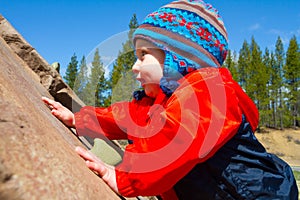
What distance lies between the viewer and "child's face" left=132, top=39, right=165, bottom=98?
2.12 m

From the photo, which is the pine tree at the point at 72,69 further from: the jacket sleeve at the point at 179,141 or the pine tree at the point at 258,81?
the jacket sleeve at the point at 179,141

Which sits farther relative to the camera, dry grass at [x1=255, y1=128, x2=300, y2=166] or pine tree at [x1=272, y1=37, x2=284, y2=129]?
pine tree at [x1=272, y1=37, x2=284, y2=129]

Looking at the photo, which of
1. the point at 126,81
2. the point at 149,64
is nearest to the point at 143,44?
the point at 149,64

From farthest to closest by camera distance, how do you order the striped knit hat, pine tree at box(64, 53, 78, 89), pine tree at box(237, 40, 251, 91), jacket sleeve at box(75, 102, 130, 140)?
pine tree at box(237, 40, 251, 91) < pine tree at box(64, 53, 78, 89) < jacket sleeve at box(75, 102, 130, 140) < the striped knit hat

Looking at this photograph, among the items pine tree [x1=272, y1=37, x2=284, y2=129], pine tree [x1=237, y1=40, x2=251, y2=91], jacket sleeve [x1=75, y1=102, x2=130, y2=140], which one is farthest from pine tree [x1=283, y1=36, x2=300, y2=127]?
jacket sleeve [x1=75, y1=102, x2=130, y2=140]

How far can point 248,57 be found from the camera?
144 ft

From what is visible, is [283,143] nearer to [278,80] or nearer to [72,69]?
[278,80]

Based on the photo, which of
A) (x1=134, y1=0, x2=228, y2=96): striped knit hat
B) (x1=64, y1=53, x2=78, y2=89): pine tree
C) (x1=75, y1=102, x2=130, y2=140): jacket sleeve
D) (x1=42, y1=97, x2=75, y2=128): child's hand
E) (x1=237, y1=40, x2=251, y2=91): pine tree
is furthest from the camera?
(x1=237, y1=40, x2=251, y2=91): pine tree

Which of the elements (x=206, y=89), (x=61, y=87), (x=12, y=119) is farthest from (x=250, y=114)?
(x=61, y=87)

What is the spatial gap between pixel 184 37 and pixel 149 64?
1.03ft

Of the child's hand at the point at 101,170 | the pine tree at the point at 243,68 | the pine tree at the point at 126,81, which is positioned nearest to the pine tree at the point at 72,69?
the pine tree at the point at 243,68

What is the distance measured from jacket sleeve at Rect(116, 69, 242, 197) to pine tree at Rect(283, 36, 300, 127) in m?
43.2

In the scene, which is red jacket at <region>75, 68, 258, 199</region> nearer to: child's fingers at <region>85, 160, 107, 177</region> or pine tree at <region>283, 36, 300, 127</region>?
child's fingers at <region>85, 160, 107, 177</region>

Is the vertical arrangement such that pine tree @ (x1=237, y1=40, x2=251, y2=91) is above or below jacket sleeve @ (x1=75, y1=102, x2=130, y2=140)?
above
